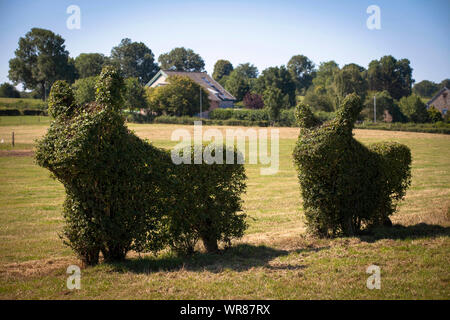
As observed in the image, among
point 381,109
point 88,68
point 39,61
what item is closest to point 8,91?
point 39,61

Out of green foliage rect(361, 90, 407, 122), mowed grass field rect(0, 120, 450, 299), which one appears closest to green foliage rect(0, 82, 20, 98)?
green foliage rect(361, 90, 407, 122)

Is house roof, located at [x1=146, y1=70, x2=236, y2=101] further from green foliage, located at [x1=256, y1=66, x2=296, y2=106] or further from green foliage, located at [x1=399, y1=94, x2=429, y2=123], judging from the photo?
green foliage, located at [x1=399, y1=94, x2=429, y2=123]

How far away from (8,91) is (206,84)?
51.1 metres

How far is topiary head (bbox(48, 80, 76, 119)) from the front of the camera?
307 inches

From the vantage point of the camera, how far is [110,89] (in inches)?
303

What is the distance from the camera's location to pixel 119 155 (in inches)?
295

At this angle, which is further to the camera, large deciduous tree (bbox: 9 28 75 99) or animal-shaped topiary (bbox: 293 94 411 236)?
large deciduous tree (bbox: 9 28 75 99)

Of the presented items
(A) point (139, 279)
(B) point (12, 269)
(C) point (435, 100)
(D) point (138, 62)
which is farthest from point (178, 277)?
(D) point (138, 62)

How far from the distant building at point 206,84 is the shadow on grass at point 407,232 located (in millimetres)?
74790

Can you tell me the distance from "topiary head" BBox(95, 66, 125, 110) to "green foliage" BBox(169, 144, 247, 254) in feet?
5.91

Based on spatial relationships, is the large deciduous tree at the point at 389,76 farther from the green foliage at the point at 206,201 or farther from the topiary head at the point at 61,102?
the topiary head at the point at 61,102

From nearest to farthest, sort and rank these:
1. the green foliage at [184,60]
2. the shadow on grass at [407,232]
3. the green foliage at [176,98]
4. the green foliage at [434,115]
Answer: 1. the shadow on grass at [407,232]
2. the green foliage at [434,115]
3. the green foliage at [176,98]
4. the green foliage at [184,60]

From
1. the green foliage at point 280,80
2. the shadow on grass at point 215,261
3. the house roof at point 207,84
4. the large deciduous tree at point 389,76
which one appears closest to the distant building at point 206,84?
the house roof at point 207,84

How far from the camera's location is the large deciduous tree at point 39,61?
7144cm
